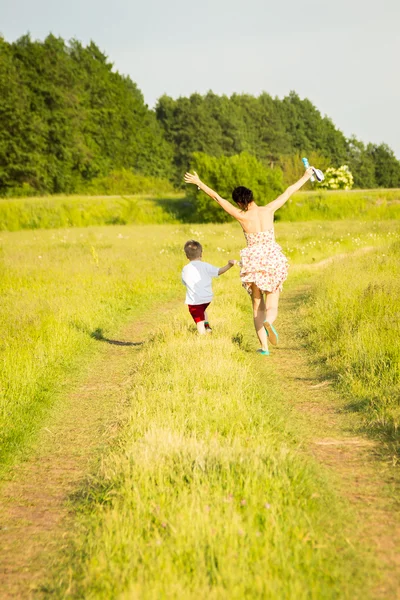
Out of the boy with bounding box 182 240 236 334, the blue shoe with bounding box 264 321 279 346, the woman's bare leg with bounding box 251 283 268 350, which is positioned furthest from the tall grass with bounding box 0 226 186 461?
the blue shoe with bounding box 264 321 279 346

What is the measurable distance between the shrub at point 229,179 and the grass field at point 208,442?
73.5 feet

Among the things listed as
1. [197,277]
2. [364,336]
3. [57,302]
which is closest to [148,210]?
[57,302]

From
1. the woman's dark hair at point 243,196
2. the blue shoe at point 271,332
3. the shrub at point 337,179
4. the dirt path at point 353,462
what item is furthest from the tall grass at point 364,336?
the shrub at point 337,179

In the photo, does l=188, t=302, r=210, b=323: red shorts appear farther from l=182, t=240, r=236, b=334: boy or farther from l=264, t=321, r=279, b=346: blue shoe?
l=264, t=321, r=279, b=346: blue shoe

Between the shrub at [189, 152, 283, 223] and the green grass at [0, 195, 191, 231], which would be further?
the green grass at [0, 195, 191, 231]

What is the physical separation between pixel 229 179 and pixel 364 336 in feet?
93.3

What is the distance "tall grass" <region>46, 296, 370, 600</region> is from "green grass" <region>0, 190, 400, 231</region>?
3256cm

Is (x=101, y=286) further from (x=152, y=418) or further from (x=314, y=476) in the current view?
(x=314, y=476)

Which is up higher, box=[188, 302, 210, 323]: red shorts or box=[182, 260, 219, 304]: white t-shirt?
box=[182, 260, 219, 304]: white t-shirt

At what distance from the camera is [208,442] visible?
5105 mm

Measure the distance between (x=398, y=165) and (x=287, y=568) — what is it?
344ft

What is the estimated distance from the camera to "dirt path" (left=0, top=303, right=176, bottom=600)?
157 inches

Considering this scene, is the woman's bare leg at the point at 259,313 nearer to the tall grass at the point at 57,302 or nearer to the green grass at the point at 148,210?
the tall grass at the point at 57,302

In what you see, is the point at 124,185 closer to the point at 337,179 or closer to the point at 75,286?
the point at 337,179
